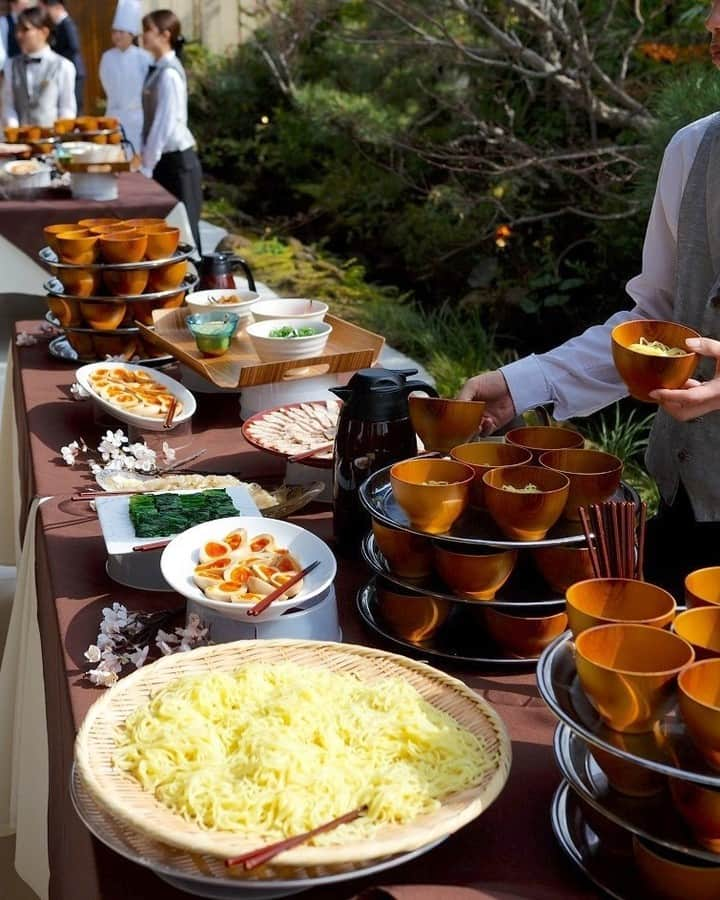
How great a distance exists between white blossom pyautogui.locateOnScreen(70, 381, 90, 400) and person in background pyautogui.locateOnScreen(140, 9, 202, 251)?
459cm

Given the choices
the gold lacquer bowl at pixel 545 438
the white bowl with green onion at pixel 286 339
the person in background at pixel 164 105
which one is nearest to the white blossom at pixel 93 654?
the gold lacquer bowl at pixel 545 438

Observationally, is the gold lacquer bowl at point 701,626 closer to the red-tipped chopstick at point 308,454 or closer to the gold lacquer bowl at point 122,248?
the red-tipped chopstick at point 308,454

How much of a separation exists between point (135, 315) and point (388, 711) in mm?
1817

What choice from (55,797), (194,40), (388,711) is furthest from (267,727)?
(194,40)

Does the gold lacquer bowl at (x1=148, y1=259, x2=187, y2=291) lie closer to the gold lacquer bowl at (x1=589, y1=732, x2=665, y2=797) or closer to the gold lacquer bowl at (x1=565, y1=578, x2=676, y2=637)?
the gold lacquer bowl at (x1=565, y1=578, x2=676, y2=637)

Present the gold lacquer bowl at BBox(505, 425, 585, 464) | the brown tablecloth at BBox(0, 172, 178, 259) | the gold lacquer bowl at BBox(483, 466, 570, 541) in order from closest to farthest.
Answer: the gold lacquer bowl at BBox(483, 466, 570, 541)
the gold lacquer bowl at BBox(505, 425, 585, 464)
the brown tablecloth at BBox(0, 172, 178, 259)

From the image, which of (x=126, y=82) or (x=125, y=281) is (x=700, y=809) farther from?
(x=126, y=82)

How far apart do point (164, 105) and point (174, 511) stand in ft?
19.7

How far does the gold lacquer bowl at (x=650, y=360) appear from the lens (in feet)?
4.90

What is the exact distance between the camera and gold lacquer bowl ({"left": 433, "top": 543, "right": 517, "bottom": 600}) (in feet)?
4.58

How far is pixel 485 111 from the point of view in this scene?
302 inches

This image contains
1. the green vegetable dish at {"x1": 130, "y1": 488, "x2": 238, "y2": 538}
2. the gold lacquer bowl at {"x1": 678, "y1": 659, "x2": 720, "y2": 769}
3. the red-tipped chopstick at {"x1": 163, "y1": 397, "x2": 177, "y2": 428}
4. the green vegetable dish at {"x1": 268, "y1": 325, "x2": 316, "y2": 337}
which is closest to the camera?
the gold lacquer bowl at {"x1": 678, "y1": 659, "x2": 720, "y2": 769}

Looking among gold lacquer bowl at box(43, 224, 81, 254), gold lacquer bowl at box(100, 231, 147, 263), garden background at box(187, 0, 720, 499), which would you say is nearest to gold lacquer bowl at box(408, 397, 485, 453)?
gold lacquer bowl at box(100, 231, 147, 263)

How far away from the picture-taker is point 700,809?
985 mm
